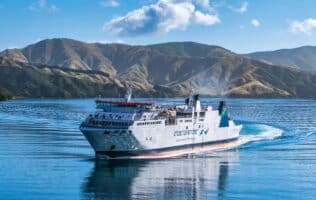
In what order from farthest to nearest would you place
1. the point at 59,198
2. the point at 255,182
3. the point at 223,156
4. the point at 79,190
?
the point at 223,156 < the point at 255,182 < the point at 79,190 < the point at 59,198

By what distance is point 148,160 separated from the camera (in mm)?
69438

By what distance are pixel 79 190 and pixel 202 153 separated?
97.1 ft

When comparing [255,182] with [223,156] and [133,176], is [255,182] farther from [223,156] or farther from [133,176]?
[223,156]

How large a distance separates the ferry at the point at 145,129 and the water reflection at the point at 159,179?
1.99m

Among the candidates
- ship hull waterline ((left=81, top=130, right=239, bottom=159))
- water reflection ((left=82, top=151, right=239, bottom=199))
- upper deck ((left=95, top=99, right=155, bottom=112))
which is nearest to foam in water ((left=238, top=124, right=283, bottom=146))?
ship hull waterline ((left=81, top=130, right=239, bottom=159))

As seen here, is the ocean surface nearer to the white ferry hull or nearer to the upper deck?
the white ferry hull

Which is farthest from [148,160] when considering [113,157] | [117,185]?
[117,185]

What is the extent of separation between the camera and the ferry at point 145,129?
225 ft

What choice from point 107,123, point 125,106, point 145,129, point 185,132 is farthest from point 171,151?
point 107,123

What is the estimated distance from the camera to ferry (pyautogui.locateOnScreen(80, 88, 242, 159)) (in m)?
68.6

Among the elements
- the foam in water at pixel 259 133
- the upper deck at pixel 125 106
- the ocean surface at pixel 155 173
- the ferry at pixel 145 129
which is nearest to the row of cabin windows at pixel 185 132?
the ferry at pixel 145 129

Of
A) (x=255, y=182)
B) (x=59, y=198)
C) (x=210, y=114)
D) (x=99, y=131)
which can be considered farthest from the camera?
(x=210, y=114)

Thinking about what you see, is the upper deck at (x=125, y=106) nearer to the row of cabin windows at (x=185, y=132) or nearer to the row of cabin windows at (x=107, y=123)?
the row of cabin windows at (x=107, y=123)

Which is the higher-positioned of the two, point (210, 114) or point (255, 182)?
point (210, 114)
